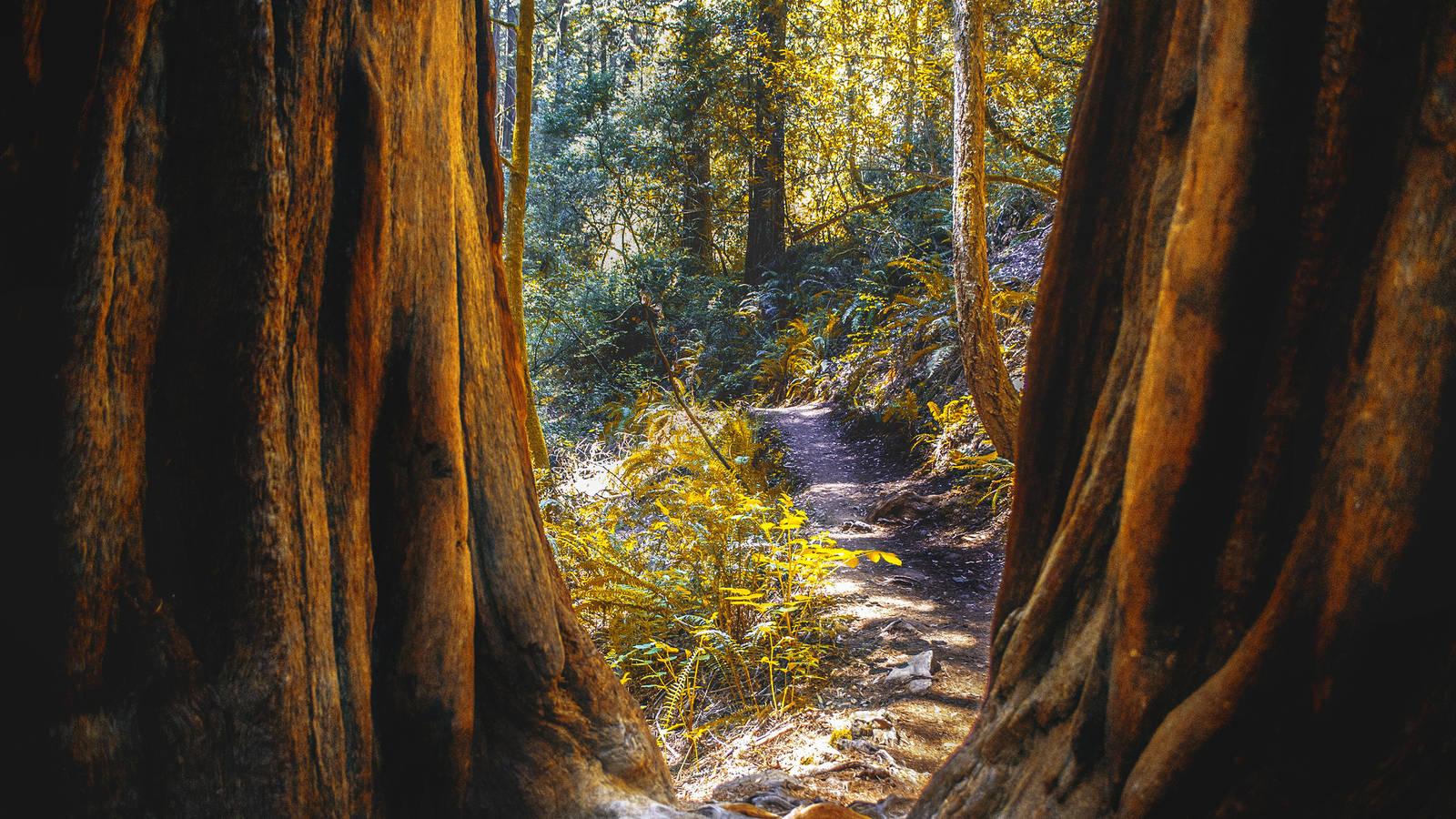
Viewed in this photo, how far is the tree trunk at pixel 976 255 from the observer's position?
21.5 feet

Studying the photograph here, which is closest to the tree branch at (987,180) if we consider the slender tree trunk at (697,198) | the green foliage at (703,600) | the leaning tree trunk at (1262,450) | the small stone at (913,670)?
the slender tree trunk at (697,198)

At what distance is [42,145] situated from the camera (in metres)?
1.37

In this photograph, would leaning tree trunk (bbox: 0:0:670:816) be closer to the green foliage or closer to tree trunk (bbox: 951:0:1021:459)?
the green foliage

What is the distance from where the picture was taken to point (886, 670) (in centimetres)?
467

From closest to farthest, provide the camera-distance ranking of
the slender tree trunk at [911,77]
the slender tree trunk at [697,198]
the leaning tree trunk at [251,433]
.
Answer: the leaning tree trunk at [251,433]
the slender tree trunk at [911,77]
the slender tree trunk at [697,198]

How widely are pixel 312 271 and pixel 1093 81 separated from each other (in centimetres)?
201

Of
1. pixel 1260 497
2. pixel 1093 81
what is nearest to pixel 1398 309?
pixel 1260 497

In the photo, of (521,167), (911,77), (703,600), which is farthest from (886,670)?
(911,77)

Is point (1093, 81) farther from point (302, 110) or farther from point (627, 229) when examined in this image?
point (627, 229)

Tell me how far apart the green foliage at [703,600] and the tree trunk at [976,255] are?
1936 mm

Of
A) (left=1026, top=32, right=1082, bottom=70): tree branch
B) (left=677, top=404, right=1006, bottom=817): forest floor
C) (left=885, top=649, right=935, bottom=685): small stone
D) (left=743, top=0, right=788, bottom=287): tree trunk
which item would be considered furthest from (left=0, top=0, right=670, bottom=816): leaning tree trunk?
(left=743, top=0, right=788, bottom=287): tree trunk

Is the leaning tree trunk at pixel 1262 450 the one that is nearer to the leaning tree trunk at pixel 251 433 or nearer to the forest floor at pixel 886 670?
the leaning tree trunk at pixel 251 433

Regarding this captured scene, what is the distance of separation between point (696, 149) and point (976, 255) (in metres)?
12.8

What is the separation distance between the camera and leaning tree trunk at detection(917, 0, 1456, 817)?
1267mm
